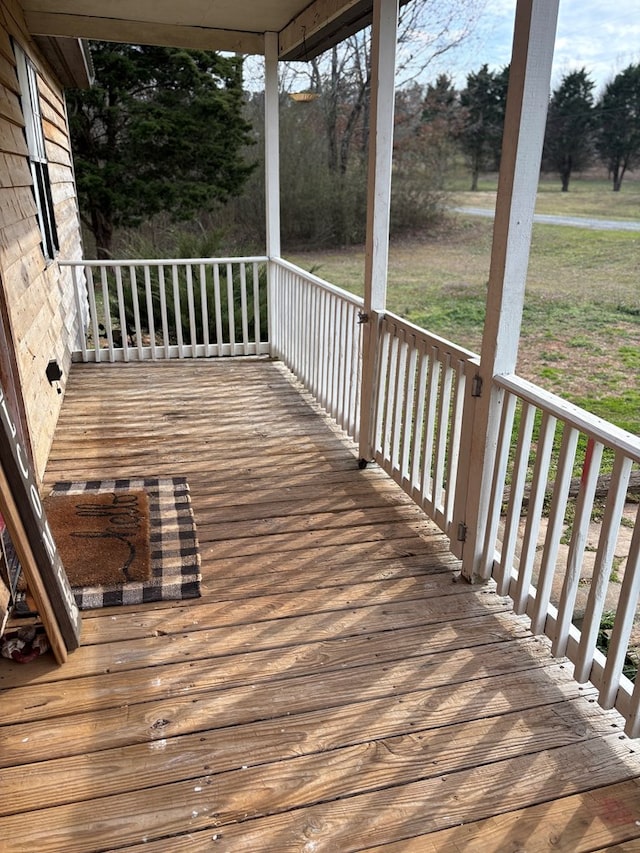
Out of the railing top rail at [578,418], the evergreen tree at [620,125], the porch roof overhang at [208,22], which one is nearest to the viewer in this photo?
the railing top rail at [578,418]

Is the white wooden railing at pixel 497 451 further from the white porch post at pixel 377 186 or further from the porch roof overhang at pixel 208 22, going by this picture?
the porch roof overhang at pixel 208 22

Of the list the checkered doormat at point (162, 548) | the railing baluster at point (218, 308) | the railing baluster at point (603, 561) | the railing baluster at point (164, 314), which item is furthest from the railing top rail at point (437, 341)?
the railing baluster at point (164, 314)

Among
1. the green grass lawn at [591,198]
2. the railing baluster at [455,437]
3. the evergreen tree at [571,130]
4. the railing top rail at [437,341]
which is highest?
the evergreen tree at [571,130]

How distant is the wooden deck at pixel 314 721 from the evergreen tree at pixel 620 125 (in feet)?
7.27

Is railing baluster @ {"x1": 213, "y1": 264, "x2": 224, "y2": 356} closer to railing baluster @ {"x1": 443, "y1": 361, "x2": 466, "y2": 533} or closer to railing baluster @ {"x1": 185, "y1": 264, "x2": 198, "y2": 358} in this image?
railing baluster @ {"x1": 185, "y1": 264, "x2": 198, "y2": 358}

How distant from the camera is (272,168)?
5.47 metres

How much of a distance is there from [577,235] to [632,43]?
6986 millimetres

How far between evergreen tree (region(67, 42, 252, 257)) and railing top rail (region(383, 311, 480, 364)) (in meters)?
7.84

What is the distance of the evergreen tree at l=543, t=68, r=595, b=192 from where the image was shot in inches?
140

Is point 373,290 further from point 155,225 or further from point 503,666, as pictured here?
point 155,225

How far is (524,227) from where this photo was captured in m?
2.21

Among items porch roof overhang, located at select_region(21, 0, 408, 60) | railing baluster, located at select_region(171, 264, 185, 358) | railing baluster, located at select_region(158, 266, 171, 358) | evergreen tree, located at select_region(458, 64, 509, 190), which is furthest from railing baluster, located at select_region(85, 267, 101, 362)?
evergreen tree, located at select_region(458, 64, 509, 190)

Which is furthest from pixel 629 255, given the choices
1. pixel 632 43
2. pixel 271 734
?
pixel 271 734

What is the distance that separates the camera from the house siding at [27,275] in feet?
10.8
